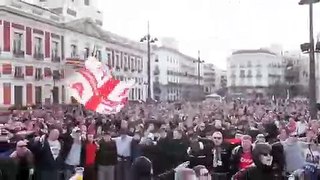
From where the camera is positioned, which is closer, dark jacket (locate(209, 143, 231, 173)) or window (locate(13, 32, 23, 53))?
dark jacket (locate(209, 143, 231, 173))

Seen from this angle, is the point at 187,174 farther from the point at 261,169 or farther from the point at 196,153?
the point at 196,153

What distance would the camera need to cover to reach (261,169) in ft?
18.9

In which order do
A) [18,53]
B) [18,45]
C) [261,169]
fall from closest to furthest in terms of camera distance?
[261,169] → [18,53] → [18,45]

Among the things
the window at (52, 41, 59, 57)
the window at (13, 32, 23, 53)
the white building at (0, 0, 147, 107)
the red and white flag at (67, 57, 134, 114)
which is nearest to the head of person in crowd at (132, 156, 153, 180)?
the red and white flag at (67, 57, 134, 114)

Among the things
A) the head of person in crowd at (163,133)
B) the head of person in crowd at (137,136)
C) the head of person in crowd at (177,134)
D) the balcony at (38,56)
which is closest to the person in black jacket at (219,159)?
the head of person in crowd at (177,134)

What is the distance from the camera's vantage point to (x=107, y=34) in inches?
2534

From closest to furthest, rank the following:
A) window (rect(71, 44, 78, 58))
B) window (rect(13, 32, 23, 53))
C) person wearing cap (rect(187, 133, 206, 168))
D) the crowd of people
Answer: the crowd of people, person wearing cap (rect(187, 133, 206, 168)), window (rect(13, 32, 23, 53)), window (rect(71, 44, 78, 58))

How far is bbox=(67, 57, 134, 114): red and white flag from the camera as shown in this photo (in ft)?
53.7

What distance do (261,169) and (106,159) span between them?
202 inches

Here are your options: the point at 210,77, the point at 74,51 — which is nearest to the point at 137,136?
the point at 74,51

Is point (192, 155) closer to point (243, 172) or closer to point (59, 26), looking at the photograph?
point (243, 172)

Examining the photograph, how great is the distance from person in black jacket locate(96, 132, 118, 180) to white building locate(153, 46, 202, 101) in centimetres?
8284

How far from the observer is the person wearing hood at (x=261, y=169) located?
5727mm

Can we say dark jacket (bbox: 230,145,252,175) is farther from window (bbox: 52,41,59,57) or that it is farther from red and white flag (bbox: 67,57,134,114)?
window (bbox: 52,41,59,57)
